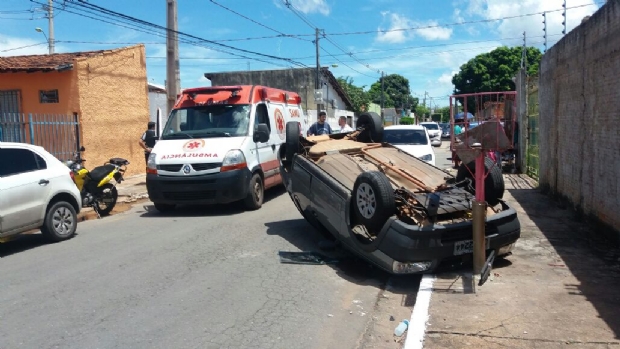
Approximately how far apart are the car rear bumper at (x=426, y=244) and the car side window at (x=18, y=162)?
5.20m

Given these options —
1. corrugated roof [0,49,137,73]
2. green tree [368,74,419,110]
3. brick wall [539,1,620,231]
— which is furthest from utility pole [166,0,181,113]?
green tree [368,74,419,110]

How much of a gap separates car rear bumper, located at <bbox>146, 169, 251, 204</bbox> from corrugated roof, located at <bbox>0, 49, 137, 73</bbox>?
23.2 ft

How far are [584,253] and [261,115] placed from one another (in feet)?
22.1

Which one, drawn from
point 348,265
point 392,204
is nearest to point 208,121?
point 348,265

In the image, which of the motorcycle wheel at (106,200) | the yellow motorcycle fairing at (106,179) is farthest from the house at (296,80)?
the yellow motorcycle fairing at (106,179)

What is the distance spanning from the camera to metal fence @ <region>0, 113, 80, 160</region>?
1307 centimetres

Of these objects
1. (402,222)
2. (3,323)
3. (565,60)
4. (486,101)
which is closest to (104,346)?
(3,323)

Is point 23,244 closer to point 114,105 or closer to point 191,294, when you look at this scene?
point 191,294

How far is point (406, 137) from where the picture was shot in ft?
46.9

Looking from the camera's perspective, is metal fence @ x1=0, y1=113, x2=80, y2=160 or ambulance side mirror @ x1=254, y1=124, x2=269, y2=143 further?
metal fence @ x1=0, y1=113, x2=80, y2=160

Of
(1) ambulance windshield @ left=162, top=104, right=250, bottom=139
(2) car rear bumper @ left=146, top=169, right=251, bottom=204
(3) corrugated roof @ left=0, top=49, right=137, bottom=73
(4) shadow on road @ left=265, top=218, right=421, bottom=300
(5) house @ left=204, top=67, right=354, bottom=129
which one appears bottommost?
(4) shadow on road @ left=265, top=218, right=421, bottom=300

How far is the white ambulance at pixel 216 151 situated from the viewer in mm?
9789

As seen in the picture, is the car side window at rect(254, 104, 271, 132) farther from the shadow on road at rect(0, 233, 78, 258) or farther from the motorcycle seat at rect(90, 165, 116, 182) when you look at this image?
the shadow on road at rect(0, 233, 78, 258)

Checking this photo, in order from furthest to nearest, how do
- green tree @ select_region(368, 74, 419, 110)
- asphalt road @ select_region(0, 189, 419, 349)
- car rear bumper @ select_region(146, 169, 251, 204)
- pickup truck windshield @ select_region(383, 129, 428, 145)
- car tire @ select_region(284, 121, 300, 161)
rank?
1. green tree @ select_region(368, 74, 419, 110)
2. pickup truck windshield @ select_region(383, 129, 428, 145)
3. car rear bumper @ select_region(146, 169, 251, 204)
4. car tire @ select_region(284, 121, 300, 161)
5. asphalt road @ select_region(0, 189, 419, 349)
